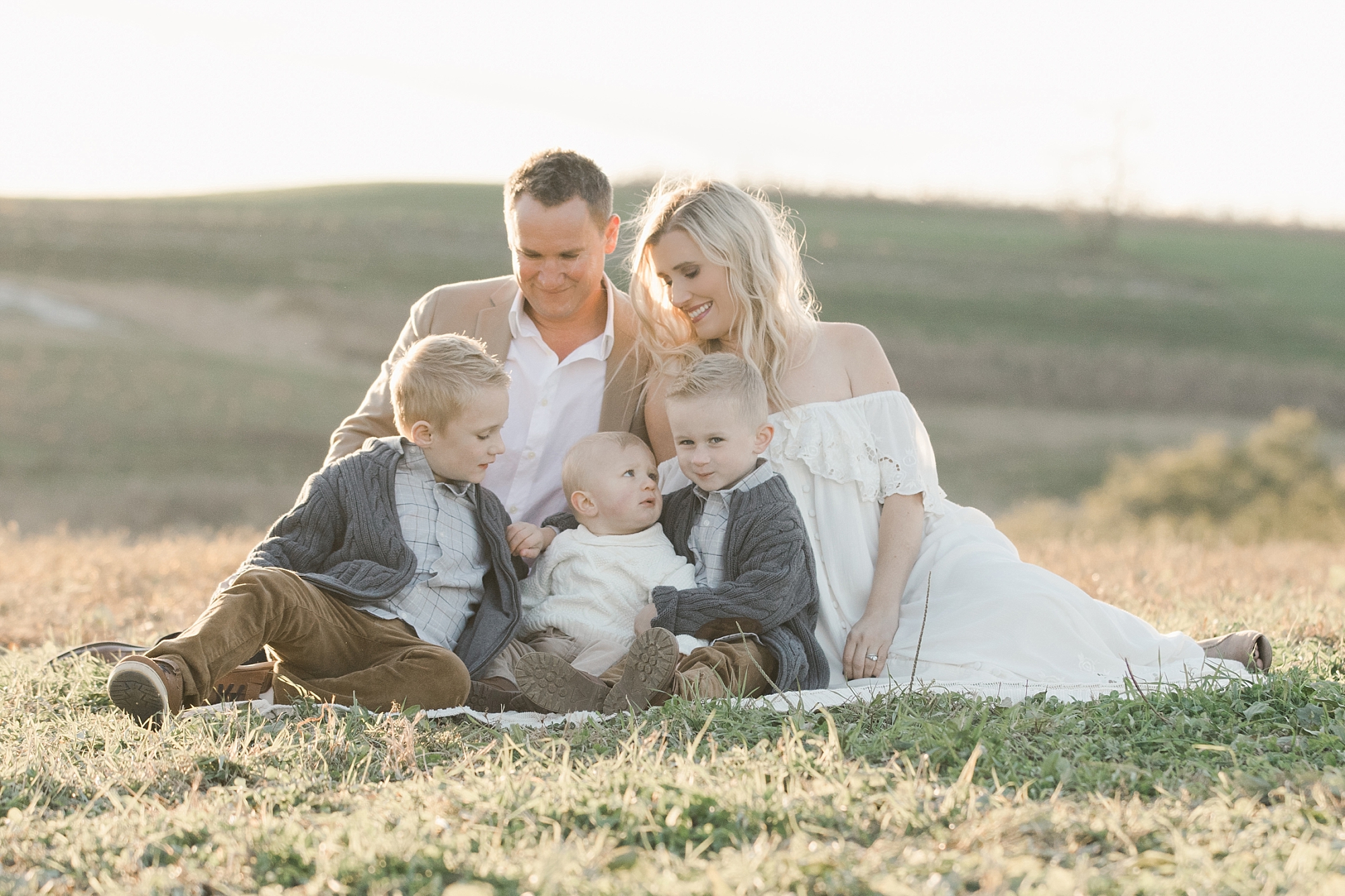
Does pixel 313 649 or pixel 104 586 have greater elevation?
pixel 313 649

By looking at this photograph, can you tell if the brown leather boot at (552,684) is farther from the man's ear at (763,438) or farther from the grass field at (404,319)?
the grass field at (404,319)

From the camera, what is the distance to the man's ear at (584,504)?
4461 millimetres

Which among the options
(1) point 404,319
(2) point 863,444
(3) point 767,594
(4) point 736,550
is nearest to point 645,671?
(3) point 767,594

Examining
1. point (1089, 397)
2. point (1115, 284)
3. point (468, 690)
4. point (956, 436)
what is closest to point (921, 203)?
point (1115, 284)

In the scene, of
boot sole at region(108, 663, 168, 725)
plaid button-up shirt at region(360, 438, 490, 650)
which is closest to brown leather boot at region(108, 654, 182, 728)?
boot sole at region(108, 663, 168, 725)

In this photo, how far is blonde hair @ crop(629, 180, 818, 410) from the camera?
4.65 metres

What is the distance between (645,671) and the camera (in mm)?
3707

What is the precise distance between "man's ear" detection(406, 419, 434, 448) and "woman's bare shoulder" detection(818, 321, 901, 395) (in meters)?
1.63

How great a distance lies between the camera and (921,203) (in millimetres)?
48812

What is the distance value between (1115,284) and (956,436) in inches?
698

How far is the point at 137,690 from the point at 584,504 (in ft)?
5.43

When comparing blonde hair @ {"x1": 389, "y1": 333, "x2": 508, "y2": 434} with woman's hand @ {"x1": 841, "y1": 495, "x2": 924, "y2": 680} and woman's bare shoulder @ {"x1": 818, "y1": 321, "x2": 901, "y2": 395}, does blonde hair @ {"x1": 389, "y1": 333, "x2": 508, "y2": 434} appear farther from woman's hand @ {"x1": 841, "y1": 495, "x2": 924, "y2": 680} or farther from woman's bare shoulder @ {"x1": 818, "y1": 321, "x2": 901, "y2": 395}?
woman's hand @ {"x1": 841, "y1": 495, "x2": 924, "y2": 680}

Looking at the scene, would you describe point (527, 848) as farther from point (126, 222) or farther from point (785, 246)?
point (126, 222)

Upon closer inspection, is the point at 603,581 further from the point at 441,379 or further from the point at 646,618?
the point at 441,379
